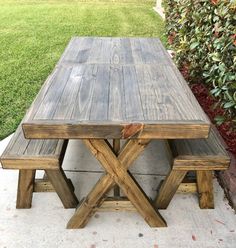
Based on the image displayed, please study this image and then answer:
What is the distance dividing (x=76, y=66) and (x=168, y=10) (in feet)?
12.4

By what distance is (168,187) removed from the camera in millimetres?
2080

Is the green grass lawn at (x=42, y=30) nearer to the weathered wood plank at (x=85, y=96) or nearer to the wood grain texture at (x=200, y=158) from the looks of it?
the weathered wood plank at (x=85, y=96)

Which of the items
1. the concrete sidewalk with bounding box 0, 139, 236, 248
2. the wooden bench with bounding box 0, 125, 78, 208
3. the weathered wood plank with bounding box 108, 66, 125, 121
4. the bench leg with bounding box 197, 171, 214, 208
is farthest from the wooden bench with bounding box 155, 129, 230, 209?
the wooden bench with bounding box 0, 125, 78, 208

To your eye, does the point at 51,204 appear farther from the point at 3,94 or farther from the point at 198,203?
the point at 3,94

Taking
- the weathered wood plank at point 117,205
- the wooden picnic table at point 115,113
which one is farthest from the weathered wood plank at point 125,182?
the weathered wood plank at point 117,205

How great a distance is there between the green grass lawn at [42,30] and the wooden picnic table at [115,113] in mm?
1366

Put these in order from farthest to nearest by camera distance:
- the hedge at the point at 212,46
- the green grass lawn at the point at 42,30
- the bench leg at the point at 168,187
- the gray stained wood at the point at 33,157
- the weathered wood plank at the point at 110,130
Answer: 1. the green grass lawn at the point at 42,30
2. the hedge at the point at 212,46
3. the bench leg at the point at 168,187
4. the gray stained wood at the point at 33,157
5. the weathered wood plank at the point at 110,130

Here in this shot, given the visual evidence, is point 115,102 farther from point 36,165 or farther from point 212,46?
point 212,46

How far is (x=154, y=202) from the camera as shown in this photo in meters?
2.19

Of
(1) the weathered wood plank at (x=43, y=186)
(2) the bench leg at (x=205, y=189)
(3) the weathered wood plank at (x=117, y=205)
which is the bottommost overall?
(1) the weathered wood plank at (x=43, y=186)

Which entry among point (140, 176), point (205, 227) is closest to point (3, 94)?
point (140, 176)

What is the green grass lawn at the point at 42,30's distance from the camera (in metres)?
4.03

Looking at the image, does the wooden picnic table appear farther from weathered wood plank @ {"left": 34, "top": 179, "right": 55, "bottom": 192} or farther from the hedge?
the hedge

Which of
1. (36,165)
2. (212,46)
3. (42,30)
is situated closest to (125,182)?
(36,165)
